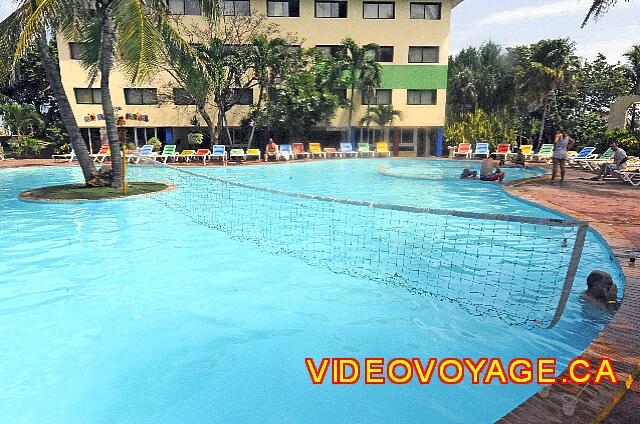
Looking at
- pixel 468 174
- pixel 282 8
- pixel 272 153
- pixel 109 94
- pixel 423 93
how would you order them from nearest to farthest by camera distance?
pixel 109 94 → pixel 468 174 → pixel 272 153 → pixel 282 8 → pixel 423 93

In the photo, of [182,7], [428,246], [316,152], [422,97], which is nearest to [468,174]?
[428,246]

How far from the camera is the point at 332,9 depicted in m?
32.7

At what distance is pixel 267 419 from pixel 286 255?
16.3 ft

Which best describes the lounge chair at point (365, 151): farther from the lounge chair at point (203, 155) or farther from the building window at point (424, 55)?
the lounge chair at point (203, 155)

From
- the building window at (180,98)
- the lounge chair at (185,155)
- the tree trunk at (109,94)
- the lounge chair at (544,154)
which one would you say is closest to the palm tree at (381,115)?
the lounge chair at (544,154)

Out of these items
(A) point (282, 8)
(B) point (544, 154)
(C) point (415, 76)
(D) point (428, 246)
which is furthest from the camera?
(C) point (415, 76)

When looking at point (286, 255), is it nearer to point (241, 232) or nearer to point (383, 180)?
point (241, 232)

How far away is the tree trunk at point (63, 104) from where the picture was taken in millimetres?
13773

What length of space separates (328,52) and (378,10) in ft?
16.7

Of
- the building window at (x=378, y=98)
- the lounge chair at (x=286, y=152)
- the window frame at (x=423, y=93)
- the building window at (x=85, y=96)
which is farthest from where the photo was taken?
the window frame at (x=423, y=93)

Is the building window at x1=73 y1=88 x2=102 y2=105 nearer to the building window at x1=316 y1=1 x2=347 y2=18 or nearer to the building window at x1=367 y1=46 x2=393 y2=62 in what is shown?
the building window at x1=316 y1=1 x2=347 y2=18

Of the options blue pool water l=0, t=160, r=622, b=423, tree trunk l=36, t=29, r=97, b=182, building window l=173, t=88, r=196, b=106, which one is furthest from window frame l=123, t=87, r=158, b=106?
blue pool water l=0, t=160, r=622, b=423

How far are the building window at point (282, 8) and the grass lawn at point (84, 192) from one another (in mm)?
21618

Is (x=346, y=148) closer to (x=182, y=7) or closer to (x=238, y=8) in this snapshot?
(x=238, y=8)
